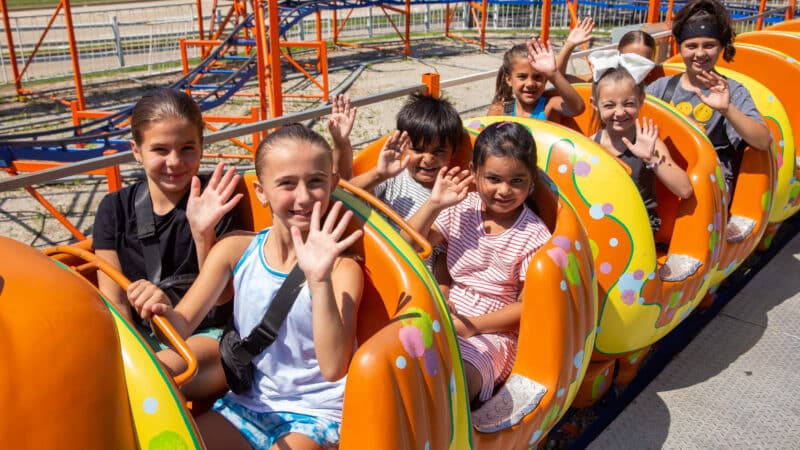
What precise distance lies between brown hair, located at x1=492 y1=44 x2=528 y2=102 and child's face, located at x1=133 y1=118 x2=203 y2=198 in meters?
1.69

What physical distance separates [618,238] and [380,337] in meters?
1.25

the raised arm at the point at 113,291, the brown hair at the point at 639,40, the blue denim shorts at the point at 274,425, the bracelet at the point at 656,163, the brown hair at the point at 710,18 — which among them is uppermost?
the brown hair at the point at 710,18

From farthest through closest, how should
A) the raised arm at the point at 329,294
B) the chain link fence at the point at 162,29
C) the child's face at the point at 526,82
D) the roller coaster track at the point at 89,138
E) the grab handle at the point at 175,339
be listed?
the chain link fence at the point at 162,29 < the roller coaster track at the point at 89,138 < the child's face at the point at 526,82 < the raised arm at the point at 329,294 < the grab handle at the point at 175,339

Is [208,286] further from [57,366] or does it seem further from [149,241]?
[57,366]

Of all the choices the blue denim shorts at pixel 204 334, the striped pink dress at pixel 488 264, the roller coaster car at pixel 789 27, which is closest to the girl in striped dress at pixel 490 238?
the striped pink dress at pixel 488 264

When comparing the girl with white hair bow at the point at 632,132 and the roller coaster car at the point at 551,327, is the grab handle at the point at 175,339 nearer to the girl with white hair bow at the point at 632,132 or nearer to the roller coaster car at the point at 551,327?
the roller coaster car at the point at 551,327

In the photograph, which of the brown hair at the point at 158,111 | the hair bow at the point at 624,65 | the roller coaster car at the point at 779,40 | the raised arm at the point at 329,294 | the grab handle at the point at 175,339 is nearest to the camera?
the grab handle at the point at 175,339

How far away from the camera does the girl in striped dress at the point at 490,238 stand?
1938 mm

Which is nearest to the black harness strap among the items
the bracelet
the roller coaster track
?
the bracelet

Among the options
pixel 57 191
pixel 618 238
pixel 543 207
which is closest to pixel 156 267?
pixel 543 207

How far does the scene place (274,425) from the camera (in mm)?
1535

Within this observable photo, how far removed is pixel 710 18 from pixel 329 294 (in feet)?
8.33

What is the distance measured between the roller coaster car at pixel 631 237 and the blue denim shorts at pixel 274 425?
1239mm

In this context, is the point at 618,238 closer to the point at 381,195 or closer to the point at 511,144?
the point at 511,144
